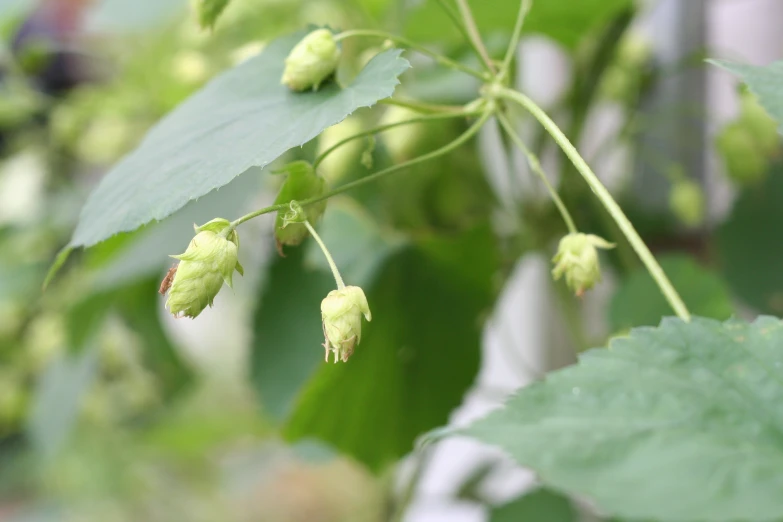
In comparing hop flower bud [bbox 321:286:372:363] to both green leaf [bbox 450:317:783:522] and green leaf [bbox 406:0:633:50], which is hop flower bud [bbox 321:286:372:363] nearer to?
green leaf [bbox 450:317:783:522]

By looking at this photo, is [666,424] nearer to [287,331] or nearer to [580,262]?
[580,262]

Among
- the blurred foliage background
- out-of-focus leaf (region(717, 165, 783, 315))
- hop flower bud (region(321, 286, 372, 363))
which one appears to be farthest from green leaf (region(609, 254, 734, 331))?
hop flower bud (region(321, 286, 372, 363))

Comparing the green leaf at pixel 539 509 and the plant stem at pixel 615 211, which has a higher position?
the plant stem at pixel 615 211

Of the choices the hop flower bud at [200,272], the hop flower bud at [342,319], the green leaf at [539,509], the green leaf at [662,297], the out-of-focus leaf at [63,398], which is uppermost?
the hop flower bud at [200,272]

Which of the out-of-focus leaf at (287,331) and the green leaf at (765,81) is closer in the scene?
the green leaf at (765,81)

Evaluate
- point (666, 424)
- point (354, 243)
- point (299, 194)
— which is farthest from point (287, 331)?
point (666, 424)

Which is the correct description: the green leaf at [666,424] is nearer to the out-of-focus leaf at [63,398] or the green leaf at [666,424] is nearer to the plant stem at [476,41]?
the plant stem at [476,41]

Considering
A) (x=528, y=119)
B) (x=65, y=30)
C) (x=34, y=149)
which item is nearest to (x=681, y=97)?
(x=528, y=119)

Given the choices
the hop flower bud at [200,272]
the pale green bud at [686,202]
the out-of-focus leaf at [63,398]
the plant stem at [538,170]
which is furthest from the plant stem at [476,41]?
the out-of-focus leaf at [63,398]
